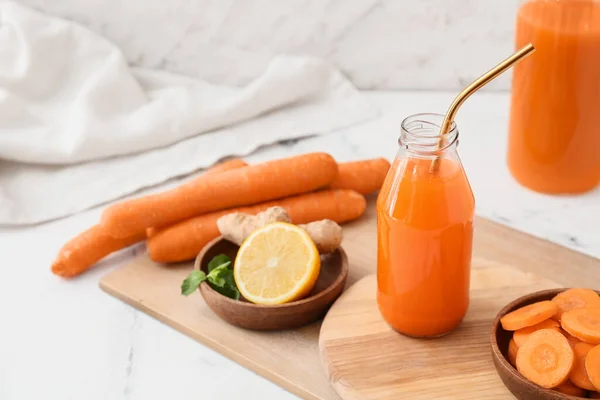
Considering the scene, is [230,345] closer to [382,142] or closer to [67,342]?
[67,342]

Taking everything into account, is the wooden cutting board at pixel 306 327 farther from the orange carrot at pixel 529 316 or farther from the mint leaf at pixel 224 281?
the orange carrot at pixel 529 316

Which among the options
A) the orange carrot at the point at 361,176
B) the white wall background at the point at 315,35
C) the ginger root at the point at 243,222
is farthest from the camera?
the white wall background at the point at 315,35

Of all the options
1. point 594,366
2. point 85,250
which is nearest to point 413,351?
point 594,366

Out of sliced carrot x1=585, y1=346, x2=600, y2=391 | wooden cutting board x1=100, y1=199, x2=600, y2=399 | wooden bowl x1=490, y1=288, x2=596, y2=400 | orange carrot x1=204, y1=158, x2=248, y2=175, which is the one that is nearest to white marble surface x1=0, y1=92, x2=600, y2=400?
wooden cutting board x1=100, y1=199, x2=600, y2=399

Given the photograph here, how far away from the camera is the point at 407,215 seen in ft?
3.44

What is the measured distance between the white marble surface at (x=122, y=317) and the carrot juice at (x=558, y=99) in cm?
5

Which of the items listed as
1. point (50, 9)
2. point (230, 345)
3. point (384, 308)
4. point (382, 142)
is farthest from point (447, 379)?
point (50, 9)

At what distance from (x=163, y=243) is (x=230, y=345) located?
0.26 meters

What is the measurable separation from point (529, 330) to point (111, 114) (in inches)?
43.2

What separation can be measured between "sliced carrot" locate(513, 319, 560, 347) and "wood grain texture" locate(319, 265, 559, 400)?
0.07m

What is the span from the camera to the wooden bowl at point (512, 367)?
95cm

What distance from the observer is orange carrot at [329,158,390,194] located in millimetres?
1507

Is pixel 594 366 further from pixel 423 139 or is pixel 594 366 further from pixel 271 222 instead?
pixel 271 222

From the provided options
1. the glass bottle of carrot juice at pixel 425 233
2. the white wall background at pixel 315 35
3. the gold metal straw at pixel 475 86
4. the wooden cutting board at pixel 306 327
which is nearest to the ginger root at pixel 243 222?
the wooden cutting board at pixel 306 327
